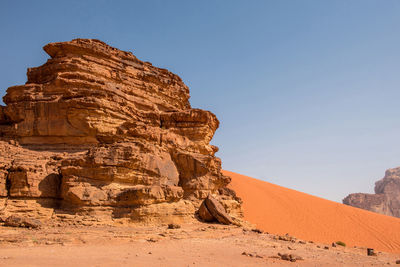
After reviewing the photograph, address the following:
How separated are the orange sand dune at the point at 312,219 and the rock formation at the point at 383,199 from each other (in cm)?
1718

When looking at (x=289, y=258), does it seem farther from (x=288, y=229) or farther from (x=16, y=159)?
(x=288, y=229)

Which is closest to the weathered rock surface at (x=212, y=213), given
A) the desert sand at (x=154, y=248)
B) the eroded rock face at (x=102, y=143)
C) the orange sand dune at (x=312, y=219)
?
the desert sand at (x=154, y=248)

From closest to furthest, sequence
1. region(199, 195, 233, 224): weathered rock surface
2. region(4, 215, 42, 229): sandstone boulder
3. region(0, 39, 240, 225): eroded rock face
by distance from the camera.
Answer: region(4, 215, 42, 229): sandstone boulder → region(0, 39, 240, 225): eroded rock face → region(199, 195, 233, 224): weathered rock surface

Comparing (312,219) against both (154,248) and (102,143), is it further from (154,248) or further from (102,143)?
(154,248)

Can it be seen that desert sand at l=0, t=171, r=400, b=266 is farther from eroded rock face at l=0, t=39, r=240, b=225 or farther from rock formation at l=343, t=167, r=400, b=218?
rock formation at l=343, t=167, r=400, b=218

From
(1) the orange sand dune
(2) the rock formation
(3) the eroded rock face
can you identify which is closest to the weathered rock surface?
(3) the eroded rock face

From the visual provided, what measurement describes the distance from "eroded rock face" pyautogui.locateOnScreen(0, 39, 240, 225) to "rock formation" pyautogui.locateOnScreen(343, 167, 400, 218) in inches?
1723

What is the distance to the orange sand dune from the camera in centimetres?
2600

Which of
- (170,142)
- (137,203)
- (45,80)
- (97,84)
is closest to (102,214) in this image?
(137,203)

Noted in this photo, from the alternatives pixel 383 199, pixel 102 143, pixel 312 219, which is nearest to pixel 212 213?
pixel 102 143

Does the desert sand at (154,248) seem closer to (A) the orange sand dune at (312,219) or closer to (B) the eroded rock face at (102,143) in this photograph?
(B) the eroded rock face at (102,143)

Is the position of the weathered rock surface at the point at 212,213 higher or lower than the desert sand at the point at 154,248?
higher

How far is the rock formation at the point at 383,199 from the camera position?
51906 mm

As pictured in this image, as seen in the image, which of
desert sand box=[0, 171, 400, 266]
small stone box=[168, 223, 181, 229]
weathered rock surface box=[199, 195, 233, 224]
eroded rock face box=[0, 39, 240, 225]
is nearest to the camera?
desert sand box=[0, 171, 400, 266]
